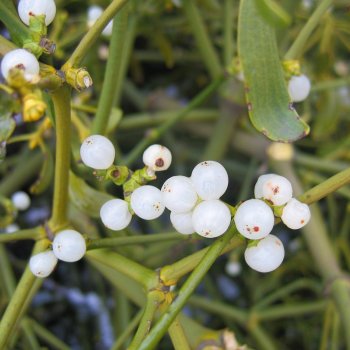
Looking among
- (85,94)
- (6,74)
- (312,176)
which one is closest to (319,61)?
(312,176)

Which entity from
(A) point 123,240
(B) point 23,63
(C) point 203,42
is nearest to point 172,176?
(C) point 203,42

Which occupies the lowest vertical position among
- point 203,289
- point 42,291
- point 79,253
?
point 79,253

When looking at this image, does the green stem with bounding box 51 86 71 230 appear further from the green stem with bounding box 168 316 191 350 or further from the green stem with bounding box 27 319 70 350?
the green stem with bounding box 27 319 70 350

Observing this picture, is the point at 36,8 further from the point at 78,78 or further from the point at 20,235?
the point at 20,235

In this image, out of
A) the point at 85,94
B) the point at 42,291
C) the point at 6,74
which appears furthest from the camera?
the point at 42,291

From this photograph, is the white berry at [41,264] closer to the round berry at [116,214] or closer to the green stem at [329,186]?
the round berry at [116,214]

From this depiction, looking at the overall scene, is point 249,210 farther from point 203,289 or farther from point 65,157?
point 203,289
